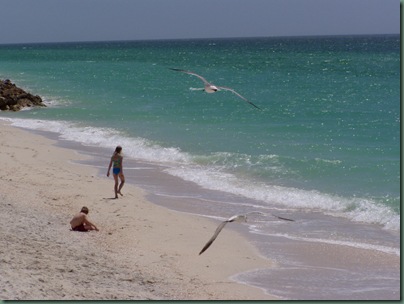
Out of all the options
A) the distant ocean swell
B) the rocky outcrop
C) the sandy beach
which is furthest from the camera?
the rocky outcrop

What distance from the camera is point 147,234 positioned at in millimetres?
13086

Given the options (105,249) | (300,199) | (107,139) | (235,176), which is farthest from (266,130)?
(105,249)

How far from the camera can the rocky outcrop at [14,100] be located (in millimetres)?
36469

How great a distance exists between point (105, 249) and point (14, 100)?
2688cm

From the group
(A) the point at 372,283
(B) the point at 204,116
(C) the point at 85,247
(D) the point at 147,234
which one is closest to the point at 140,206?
(D) the point at 147,234

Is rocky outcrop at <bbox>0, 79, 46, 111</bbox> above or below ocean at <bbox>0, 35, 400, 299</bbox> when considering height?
above

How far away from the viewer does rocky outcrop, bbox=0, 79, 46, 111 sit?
3647 centimetres

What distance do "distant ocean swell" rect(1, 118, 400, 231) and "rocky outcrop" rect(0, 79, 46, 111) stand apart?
895cm

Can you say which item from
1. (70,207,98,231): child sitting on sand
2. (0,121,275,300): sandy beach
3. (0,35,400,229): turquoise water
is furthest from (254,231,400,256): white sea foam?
(70,207,98,231): child sitting on sand

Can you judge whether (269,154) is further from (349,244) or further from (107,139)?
(349,244)

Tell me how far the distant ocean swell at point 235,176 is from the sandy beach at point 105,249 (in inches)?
98.7

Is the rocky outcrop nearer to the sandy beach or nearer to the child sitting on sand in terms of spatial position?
the sandy beach

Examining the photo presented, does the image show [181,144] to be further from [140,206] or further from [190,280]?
[190,280]

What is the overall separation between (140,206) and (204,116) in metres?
17.7
